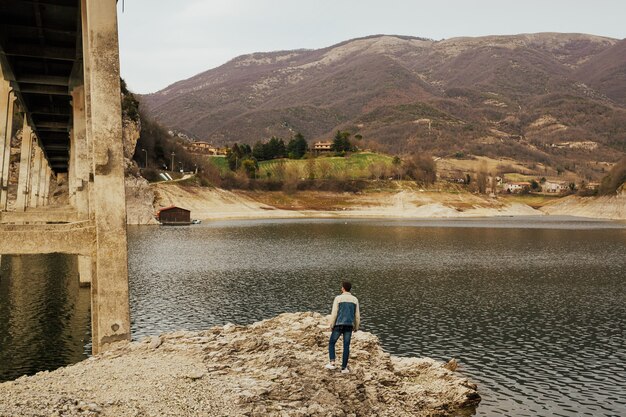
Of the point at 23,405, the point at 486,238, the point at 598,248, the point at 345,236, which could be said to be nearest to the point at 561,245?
the point at 598,248

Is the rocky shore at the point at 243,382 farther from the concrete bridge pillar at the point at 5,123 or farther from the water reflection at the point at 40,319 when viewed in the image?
the concrete bridge pillar at the point at 5,123

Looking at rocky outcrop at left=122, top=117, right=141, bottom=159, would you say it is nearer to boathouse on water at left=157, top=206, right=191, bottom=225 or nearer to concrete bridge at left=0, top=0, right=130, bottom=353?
boathouse on water at left=157, top=206, right=191, bottom=225

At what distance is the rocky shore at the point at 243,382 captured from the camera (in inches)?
559

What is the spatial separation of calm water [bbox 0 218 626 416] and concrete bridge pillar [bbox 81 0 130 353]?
7.03 meters

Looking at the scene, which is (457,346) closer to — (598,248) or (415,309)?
(415,309)

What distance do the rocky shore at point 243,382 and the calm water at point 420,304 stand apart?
9.29 ft

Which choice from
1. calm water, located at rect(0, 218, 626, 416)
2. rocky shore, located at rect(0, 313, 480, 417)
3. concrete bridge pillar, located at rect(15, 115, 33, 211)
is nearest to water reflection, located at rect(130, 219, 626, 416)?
calm water, located at rect(0, 218, 626, 416)

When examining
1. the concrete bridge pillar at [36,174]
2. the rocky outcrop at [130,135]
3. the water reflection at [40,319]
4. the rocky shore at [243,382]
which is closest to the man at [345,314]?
the rocky shore at [243,382]

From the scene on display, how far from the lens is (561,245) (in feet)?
283

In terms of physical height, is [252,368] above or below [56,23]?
below

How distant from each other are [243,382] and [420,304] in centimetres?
2500

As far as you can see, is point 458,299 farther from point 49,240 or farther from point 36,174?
point 36,174

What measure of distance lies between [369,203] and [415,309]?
145394mm

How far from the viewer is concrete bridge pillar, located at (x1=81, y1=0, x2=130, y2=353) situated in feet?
60.3
